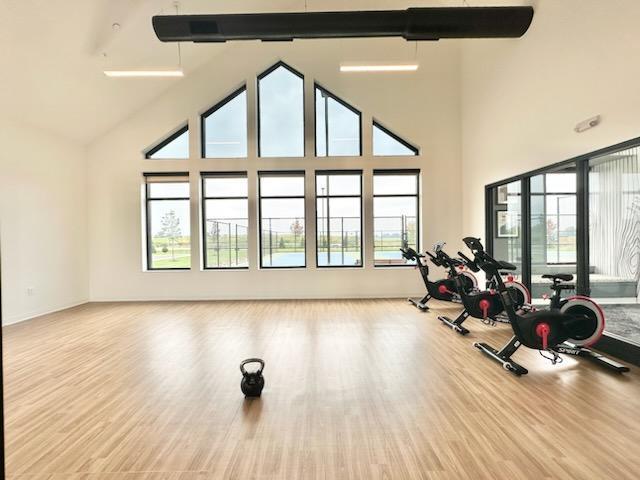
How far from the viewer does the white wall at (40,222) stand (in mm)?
5418

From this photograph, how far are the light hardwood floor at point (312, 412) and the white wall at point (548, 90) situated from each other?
8.61 feet

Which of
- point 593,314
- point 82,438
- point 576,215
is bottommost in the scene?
point 82,438

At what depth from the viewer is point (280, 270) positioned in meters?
7.12

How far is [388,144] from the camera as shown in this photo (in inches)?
285

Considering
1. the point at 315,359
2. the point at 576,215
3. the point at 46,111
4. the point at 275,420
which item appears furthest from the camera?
the point at 46,111

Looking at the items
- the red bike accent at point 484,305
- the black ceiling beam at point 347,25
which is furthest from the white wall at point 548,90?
the red bike accent at point 484,305

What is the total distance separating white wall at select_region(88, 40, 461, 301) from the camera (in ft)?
23.3

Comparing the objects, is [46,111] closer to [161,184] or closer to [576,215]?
[161,184]

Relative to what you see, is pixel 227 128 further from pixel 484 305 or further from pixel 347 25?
pixel 484 305

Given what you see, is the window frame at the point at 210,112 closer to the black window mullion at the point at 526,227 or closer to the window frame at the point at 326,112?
the window frame at the point at 326,112

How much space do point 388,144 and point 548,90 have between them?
3105 millimetres

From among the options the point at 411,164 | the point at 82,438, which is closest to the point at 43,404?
the point at 82,438

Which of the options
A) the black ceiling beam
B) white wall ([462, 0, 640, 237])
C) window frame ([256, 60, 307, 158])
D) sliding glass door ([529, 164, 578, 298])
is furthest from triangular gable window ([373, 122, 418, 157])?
sliding glass door ([529, 164, 578, 298])

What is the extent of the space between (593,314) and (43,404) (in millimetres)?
5039
